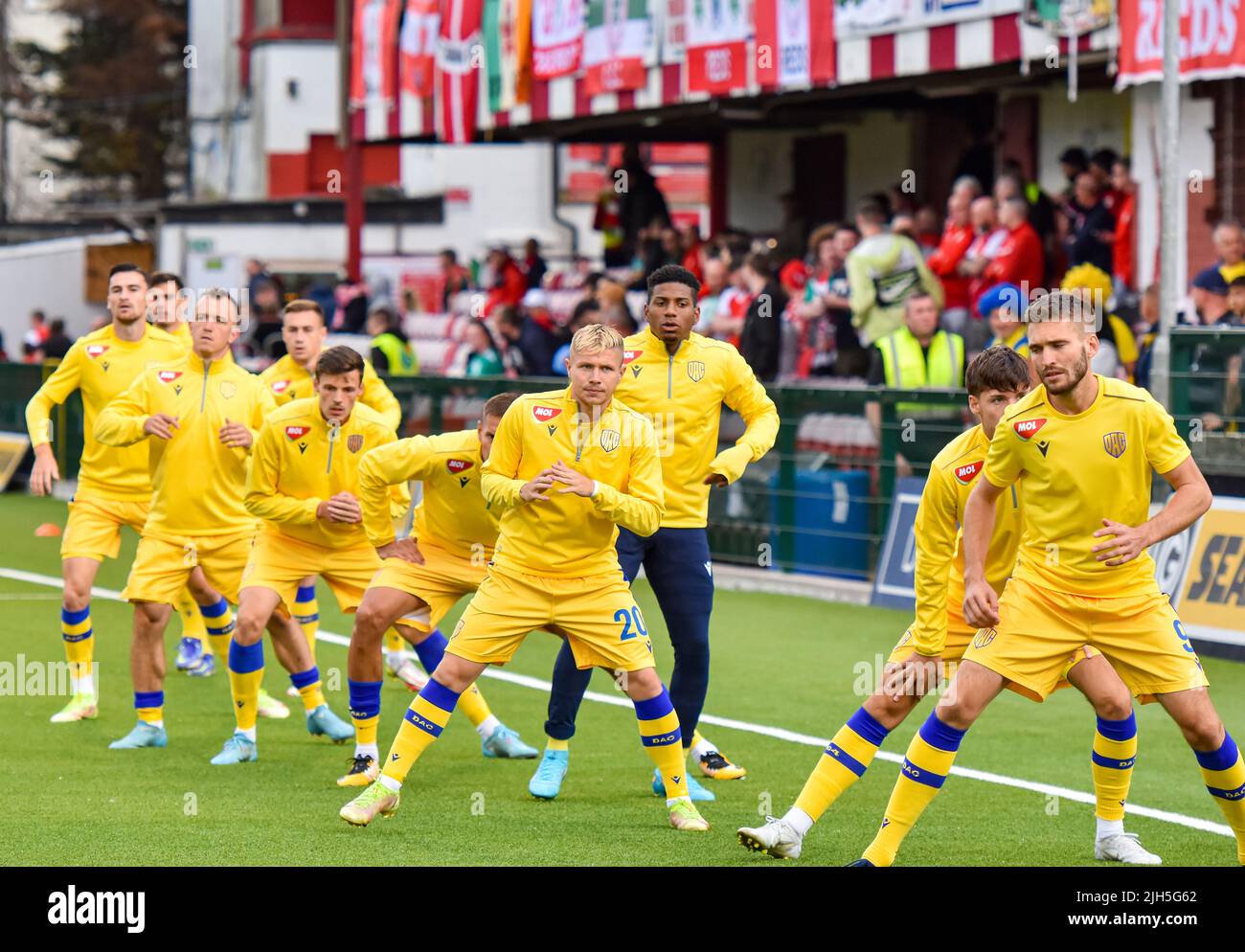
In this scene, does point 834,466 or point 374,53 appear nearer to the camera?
point 834,466

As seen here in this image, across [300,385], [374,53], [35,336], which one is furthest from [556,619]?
[35,336]

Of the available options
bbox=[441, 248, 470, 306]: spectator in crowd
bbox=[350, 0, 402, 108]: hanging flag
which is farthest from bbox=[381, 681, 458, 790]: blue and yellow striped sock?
bbox=[350, 0, 402, 108]: hanging flag

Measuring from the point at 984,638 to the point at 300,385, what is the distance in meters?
5.35

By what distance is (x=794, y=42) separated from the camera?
65.2ft

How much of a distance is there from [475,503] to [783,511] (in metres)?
7.15

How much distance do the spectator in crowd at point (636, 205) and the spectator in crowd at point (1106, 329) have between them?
8.12 m

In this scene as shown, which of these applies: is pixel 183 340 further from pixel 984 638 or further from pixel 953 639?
pixel 984 638

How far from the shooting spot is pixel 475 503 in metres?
9.23

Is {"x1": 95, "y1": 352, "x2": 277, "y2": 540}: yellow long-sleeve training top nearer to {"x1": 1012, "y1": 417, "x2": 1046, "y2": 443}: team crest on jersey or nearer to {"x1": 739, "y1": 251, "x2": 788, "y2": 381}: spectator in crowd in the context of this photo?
{"x1": 1012, "y1": 417, "x2": 1046, "y2": 443}: team crest on jersey

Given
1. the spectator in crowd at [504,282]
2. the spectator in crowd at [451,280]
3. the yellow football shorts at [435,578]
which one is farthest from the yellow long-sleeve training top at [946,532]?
the spectator in crowd at [451,280]

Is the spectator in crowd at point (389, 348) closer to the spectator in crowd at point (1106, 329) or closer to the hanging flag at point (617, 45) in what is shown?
the hanging flag at point (617, 45)

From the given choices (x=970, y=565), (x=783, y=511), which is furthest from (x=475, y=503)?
(x=783, y=511)

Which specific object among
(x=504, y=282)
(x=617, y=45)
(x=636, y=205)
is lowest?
(x=504, y=282)
